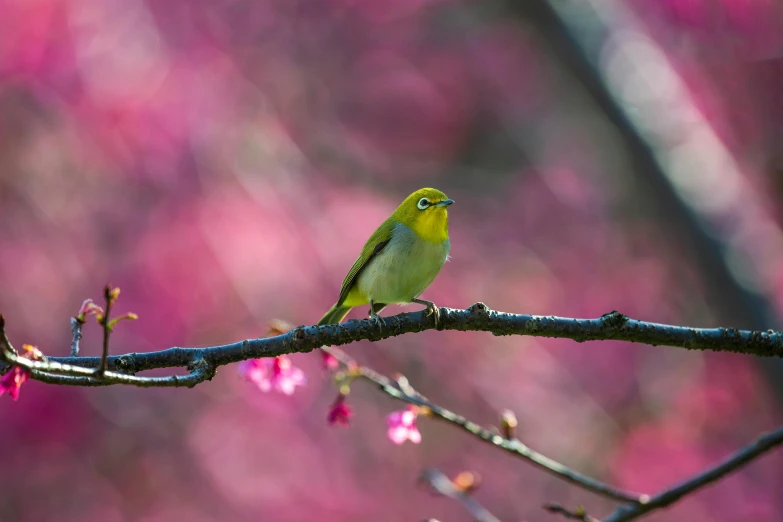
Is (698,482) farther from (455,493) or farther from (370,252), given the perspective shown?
(370,252)

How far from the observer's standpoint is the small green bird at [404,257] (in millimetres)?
4023

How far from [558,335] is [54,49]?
17.8 feet

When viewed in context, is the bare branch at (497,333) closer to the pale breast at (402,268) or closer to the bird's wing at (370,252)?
the pale breast at (402,268)

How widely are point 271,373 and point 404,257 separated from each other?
976mm

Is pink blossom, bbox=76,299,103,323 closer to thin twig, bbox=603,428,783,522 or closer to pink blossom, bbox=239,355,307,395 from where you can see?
pink blossom, bbox=239,355,307,395

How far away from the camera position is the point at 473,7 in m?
10.7

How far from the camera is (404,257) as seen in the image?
4.04 meters

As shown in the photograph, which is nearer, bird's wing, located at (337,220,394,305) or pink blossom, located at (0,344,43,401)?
pink blossom, located at (0,344,43,401)

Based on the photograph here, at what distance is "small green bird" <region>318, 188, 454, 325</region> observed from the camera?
4023 millimetres

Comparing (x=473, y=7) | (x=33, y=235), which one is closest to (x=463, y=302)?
(x=33, y=235)

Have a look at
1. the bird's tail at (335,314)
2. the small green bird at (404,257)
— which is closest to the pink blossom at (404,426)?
the small green bird at (404,257)

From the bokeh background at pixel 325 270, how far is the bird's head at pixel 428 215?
2.33 m

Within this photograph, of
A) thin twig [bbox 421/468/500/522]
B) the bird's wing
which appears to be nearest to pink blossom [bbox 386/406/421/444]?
thin twig [bbox 421/468/500/522]

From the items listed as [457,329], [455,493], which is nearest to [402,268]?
[455,493]
